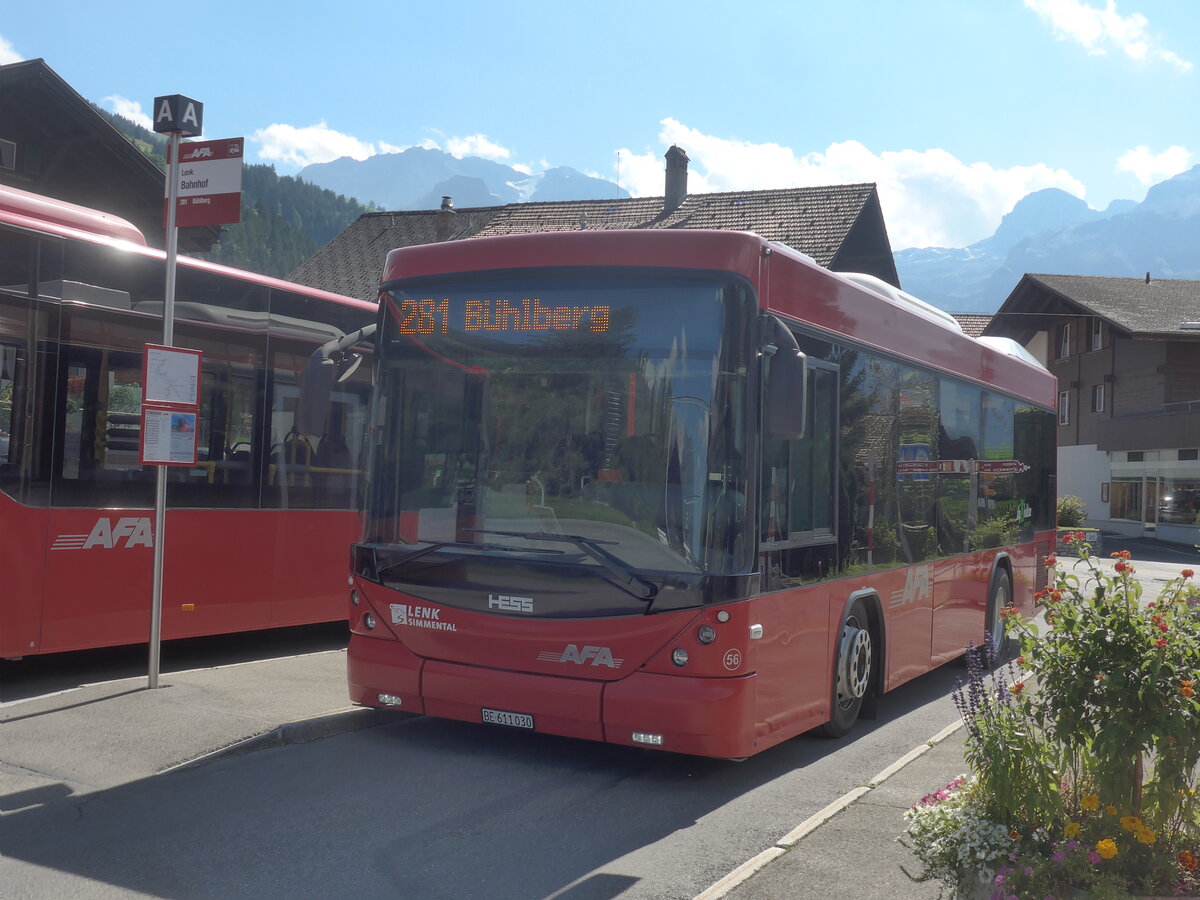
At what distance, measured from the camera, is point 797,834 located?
17.7ft

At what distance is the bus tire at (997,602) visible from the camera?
11.4 metres

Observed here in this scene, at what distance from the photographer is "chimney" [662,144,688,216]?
38094 mm

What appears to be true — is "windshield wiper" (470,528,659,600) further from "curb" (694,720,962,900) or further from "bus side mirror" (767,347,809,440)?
"curb" (694,720,962,900)

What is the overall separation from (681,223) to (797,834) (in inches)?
1265

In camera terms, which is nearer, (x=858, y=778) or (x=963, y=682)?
(x=963, y=682)

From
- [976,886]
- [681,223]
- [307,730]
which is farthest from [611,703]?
[681,223]

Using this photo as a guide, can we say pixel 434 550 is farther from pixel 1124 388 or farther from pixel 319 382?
pixel 1124 388

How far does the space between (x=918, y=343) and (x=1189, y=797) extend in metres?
5.36

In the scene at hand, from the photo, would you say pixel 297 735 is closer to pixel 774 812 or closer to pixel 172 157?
pixel 774 812

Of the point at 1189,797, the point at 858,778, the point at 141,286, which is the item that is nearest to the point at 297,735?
the point at 858,778

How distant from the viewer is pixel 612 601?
630 centimetres

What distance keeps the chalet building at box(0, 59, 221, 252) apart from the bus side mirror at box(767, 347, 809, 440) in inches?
992

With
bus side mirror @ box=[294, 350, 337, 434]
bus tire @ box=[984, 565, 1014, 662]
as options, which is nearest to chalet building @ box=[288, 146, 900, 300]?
bus tire @ box=[984, 565, 1014, 662]

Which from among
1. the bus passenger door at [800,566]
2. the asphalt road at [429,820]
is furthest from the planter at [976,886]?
the bus passenger door at [800,566]
